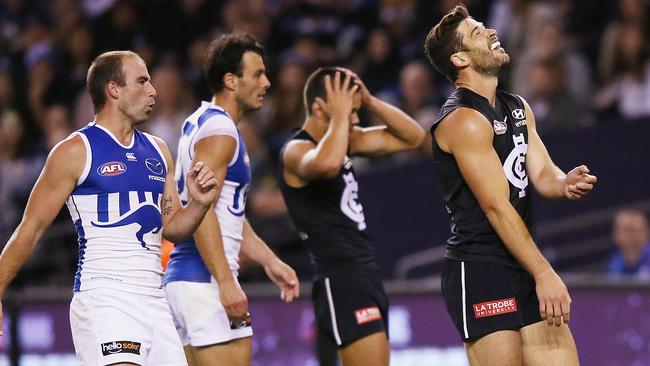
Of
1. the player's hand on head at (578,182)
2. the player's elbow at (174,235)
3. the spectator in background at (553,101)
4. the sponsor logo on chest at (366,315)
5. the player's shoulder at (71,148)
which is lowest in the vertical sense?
the sponsor logo on chest at (366,315)

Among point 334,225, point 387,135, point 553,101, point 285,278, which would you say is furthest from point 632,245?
point 285,278

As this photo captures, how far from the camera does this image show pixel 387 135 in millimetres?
7703

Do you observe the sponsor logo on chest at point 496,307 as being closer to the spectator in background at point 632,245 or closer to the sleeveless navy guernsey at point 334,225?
the sleeveless navy guernsey at point 334,225

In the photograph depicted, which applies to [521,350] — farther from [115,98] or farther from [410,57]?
[410,57]

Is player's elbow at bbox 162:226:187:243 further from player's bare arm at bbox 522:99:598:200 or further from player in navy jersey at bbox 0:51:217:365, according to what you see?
player's bare arm at bbox 522:99:598:200

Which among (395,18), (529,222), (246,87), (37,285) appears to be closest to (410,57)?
(395,18)

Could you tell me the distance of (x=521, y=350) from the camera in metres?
5.86

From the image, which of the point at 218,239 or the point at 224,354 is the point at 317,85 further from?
the point at 224,354

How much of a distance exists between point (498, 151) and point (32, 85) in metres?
10.7

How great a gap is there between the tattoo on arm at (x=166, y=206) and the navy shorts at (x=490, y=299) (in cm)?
150

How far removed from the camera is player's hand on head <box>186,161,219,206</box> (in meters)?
5.88

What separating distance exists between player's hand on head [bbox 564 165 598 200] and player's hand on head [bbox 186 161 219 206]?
1.72 metres

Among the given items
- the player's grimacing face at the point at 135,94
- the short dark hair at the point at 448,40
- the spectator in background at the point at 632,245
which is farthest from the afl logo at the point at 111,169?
the spectator in background at the point at 632,245

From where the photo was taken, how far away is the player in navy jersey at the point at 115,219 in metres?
5.84
